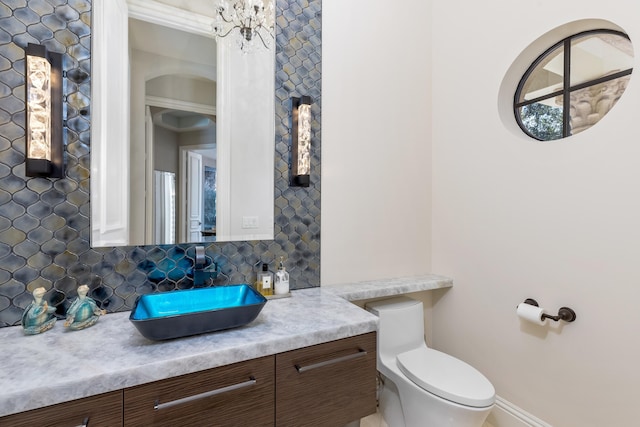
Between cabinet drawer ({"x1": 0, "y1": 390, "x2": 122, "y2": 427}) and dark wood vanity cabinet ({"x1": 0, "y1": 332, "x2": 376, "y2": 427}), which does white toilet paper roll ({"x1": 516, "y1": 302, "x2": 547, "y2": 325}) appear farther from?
cabinet drawer ({"x1": 0, "y1": 390, "x2": 122, "y2": 427})

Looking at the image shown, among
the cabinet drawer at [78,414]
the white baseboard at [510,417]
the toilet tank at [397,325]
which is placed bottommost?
the white baseboard at [510,417]

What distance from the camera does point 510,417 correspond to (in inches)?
68.7

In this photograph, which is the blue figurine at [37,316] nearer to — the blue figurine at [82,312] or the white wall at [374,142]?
the blue figurine at [82,312]

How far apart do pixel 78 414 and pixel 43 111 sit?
116 centimetres

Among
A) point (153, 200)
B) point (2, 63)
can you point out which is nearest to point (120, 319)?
point (153, 200)

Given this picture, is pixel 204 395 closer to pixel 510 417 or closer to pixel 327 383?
pixel 327 383

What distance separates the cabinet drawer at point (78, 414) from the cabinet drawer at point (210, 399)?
0.03m

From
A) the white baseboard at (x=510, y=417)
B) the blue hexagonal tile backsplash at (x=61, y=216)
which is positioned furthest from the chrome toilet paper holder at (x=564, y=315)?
the blue hexagonal tile backsplash at (x=61, y=216)

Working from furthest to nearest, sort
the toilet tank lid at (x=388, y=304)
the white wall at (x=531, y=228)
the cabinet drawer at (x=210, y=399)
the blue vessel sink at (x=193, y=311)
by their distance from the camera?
the toilet tank lid at (x=388, y=304)
the white wall at (x=531, y=228)
the blue vessel sink at (x=193, y=311)
the cabinet drawer at (x=210, y=399)

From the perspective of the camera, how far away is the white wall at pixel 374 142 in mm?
1906

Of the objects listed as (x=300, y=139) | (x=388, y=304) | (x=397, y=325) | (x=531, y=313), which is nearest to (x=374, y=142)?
(x=300, y=139)

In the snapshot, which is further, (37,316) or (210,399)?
(37,316)

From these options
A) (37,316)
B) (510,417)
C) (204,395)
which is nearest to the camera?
(204,395)

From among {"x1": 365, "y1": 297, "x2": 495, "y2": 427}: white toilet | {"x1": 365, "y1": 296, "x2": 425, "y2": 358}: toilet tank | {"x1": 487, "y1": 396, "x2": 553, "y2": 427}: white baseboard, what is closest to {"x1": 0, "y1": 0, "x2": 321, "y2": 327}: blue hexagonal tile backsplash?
{"x1": 365, "y1": 296, "x2": 425, "y2": 358}: toilet tank
